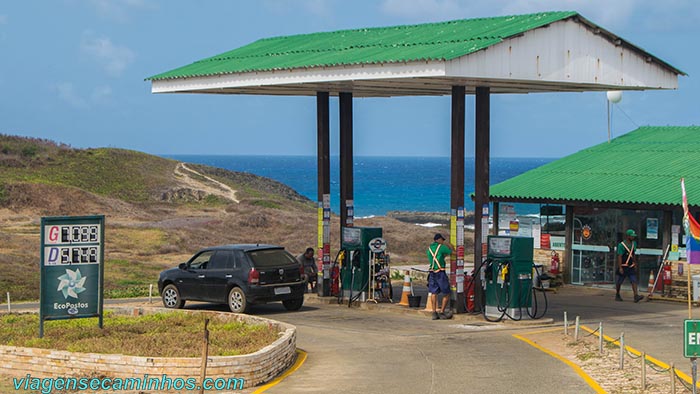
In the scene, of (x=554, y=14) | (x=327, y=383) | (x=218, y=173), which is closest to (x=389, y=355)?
(x=327, y=383)

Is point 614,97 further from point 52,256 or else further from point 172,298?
point 52,256

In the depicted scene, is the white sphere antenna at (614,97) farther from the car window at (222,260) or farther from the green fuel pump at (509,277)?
the car window at (222,260)

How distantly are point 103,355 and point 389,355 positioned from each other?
4.99 m

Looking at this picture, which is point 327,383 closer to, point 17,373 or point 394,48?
point 17,373

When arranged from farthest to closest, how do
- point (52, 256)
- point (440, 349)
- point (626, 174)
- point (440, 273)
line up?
point (626, 174) → point (440, 273) → point (440, 349) → point (52, 256)

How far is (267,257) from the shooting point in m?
25.3

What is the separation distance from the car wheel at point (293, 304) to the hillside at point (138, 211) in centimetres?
646

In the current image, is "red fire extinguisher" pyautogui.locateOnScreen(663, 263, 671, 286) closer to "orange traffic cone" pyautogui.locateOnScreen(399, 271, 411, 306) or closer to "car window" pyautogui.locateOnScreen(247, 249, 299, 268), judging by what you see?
"orange traffic cone" pyautogui.locateOnScreen(399, 271, 411, 306)

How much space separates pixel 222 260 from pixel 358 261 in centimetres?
327

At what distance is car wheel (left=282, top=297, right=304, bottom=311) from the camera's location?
25.9m

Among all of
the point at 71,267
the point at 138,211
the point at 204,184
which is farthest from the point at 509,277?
the point at 204,184

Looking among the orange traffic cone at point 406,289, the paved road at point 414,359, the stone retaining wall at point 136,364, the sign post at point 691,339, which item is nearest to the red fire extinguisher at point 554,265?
the orange traffic cone at point 406,289

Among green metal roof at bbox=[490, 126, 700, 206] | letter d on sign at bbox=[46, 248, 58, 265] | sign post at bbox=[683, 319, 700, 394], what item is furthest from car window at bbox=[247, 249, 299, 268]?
sign post at bbox=[683, 319, 700, 394]

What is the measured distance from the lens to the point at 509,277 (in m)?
23.5
